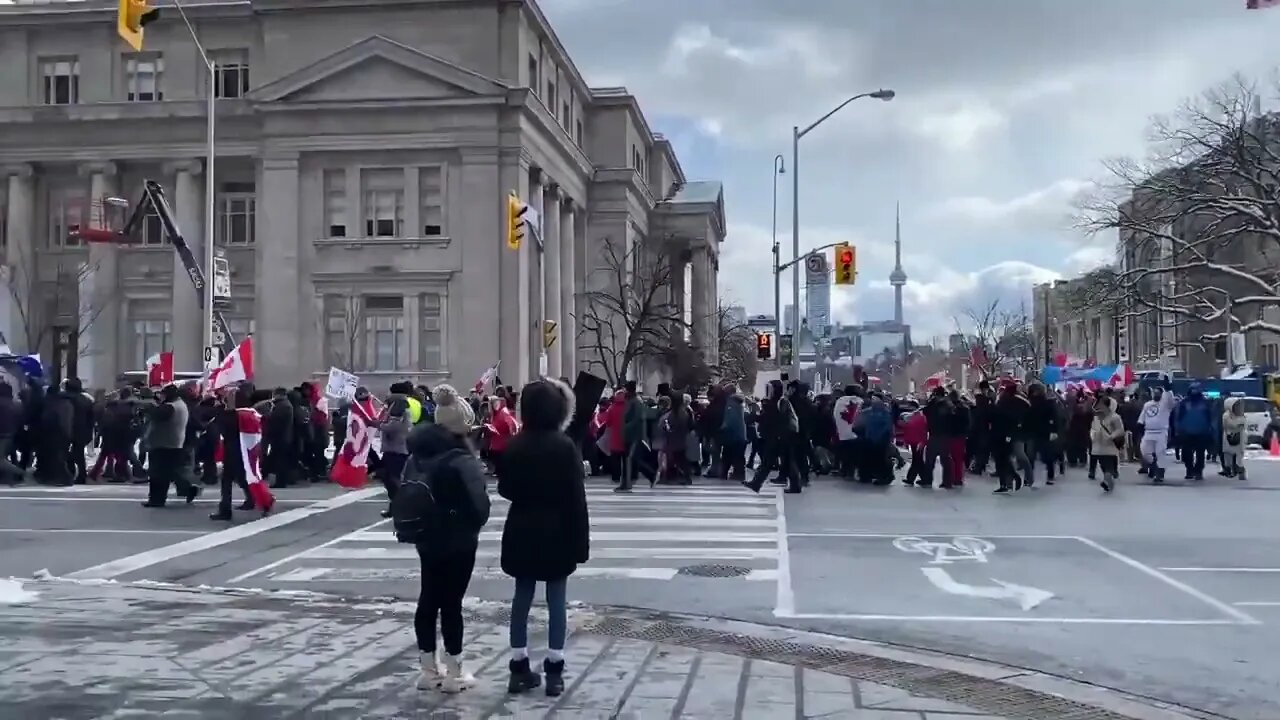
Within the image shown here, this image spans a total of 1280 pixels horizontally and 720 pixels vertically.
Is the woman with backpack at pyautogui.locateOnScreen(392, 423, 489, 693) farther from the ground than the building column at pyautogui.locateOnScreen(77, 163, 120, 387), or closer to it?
closer to it

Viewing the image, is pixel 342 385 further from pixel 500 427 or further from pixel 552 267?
pixel 552 267

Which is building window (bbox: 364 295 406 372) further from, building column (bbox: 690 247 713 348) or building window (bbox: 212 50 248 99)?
building column (bbox: 690 247 713 348)

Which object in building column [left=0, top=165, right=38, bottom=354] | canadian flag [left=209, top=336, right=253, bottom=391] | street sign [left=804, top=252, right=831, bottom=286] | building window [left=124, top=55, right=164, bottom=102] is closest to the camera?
canadian flag [left=209, top=336, right=253, bottom=391]

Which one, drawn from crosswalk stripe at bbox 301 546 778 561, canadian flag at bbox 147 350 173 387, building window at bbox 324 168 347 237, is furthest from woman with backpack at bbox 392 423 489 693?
building window at bbox 324 168 347 237

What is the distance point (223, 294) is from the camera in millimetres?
29141

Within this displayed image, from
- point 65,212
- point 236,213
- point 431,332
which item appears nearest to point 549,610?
point 431,332

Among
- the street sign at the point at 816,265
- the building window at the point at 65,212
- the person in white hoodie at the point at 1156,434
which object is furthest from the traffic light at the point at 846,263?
the building window at the point at 65,212

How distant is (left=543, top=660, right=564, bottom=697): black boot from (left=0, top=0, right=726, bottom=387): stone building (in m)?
41.3

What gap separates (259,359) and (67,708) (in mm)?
45759

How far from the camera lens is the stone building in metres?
49.5

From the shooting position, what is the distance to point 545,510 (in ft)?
23.0

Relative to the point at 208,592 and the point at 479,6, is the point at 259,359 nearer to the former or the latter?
the point at 479,6

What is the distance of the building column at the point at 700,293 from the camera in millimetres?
75125

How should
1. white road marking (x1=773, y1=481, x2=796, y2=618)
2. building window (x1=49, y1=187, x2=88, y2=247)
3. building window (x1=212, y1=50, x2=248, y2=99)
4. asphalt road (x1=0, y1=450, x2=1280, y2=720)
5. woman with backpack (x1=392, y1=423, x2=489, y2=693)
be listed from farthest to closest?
1. building window (x1=49, y1=187, x2=88, y2=247)
2. building window (x1=212, y1=50, x2=248, y2=99)
3. white road marking (x1=773, y1=481, x2=796, y2=618)
4. asphalt road (x1=0, y1=450, x2=1280, y2=720)
5. woman with backpack (x1=392, y1=423, x2=489, y2=693)
